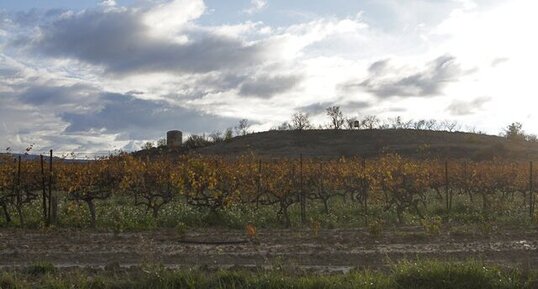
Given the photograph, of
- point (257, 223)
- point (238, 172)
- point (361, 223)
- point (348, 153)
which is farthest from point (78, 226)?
point (348, 153)

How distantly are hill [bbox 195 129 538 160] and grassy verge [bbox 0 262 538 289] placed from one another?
41.5 meters

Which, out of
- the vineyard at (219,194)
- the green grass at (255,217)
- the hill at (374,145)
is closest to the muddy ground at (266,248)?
the green grass at (255,217)

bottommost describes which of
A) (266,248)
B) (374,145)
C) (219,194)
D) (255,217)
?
(266,248)

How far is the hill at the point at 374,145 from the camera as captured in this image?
5216 centimetres

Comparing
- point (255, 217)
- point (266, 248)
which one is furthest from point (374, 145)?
point (266, 248)

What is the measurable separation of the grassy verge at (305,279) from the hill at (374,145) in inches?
1632

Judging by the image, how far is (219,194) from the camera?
18.9m

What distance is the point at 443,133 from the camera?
62906 mm

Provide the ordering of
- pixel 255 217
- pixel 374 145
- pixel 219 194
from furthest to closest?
pixel 374 145 → pixel 219 194 → pixel 255 217

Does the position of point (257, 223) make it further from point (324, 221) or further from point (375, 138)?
point (375, 138)

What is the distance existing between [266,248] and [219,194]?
6611 mm

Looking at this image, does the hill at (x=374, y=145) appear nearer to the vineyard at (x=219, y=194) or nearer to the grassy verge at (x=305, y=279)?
the vineyard at (x=219, y=194)

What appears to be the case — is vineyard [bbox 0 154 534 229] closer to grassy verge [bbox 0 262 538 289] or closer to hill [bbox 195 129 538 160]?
grassy verge [bbox 0 262 538 289]

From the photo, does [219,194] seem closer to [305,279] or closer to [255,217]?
[255,217]
